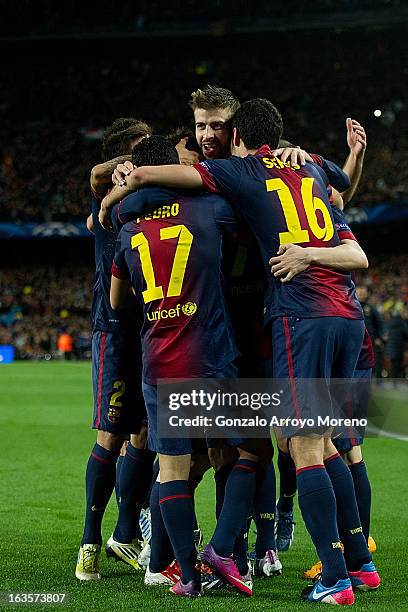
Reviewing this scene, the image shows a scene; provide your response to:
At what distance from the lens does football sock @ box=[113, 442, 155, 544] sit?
495cm

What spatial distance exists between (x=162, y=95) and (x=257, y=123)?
34.4m

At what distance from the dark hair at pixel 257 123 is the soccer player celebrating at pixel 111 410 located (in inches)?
31.7

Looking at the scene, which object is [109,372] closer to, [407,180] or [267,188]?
[267,188]

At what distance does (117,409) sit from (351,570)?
4.42 feet

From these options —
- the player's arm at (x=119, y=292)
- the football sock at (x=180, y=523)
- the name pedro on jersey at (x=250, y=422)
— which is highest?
the player's arm at (x=119, y=292)

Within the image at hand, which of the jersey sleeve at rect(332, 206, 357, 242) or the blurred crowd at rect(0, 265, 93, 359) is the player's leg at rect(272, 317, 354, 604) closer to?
the jersey sleeve at rect(332, 206, 357, 242)

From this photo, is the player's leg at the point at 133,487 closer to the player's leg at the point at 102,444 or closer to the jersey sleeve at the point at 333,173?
the player's leg at the point at 102,444

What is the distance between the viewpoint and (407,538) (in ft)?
18.5

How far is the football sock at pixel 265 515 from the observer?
4766 mm

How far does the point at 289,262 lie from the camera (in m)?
4.01

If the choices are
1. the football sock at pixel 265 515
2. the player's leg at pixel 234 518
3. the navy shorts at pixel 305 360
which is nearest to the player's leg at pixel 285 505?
the football sock at pixel 265 515

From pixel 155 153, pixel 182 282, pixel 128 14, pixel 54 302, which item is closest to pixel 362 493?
pixel 182 282

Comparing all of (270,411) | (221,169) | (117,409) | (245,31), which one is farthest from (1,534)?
(245,31)

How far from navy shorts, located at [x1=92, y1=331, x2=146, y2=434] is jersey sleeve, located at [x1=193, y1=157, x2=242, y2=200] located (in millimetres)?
1041
